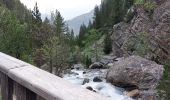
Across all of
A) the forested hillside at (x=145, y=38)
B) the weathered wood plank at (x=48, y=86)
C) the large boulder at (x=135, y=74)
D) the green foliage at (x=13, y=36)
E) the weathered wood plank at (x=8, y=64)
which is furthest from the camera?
the green foliage at (x=13, y=36)

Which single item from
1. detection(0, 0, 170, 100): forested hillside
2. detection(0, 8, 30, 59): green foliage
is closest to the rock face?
detection(0, 0, 170, 100): forested hillside

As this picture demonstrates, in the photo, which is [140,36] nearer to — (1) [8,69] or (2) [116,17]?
(2) [116,17]

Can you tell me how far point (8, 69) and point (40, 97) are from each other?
21.2 inches

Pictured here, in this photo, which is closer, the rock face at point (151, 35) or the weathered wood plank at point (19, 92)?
the weathered wood plank at point (19, 92)

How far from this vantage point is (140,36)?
50.3 metres

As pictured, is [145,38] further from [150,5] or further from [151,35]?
[150,5]

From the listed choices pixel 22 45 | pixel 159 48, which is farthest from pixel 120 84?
pixel 22 45

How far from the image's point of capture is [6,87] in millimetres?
2986

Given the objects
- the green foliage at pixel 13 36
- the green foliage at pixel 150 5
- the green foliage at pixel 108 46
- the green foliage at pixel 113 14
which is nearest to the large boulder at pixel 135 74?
the green foliage at pixel 13 36

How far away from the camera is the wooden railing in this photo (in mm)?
2098

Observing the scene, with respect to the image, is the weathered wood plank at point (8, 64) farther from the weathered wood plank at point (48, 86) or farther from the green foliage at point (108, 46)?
the green foliage at point (108, 46)

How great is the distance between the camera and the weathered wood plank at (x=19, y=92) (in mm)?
2626

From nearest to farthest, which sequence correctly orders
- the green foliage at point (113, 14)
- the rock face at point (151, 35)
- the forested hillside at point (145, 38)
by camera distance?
1. the forested hillside at point (145, 38)
2. the rock face at point (151, 35)
3. the green foliage at point (113, 14)

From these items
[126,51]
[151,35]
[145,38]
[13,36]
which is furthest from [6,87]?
[126,51]
